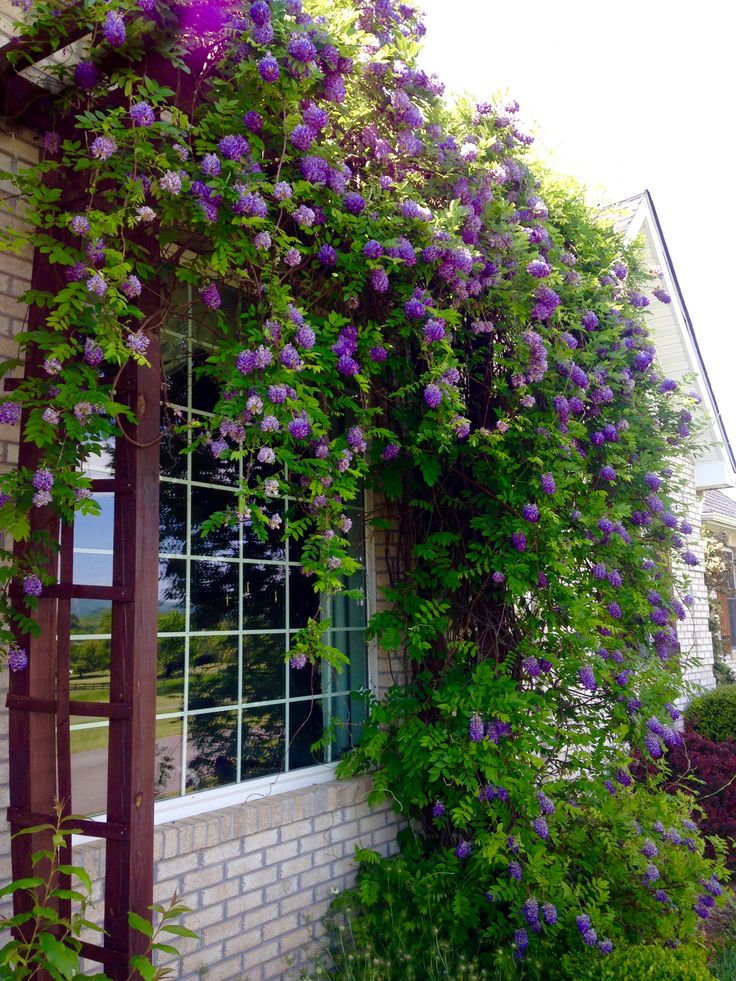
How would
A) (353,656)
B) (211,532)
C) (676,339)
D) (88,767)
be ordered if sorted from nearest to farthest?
(88,767)
(211,532)
(353,656)
(676,339)

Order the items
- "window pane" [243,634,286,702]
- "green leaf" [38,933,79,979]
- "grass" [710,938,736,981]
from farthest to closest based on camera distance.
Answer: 1. "grass" [710,938,736,981]
2. "window pane" [243,634,286,702]
3. "green leaf" [38,933,79,979]

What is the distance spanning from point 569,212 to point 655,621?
267 centimetres

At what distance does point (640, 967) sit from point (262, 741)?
6.12 feet

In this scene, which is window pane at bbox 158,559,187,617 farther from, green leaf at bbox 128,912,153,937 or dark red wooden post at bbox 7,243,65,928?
green leaf at bbox 128,912,153,937

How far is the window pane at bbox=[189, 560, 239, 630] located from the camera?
3482mm

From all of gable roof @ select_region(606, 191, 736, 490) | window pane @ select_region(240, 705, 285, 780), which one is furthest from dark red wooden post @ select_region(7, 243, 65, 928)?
Result: gable roof @ select_region(606, 191, 736, 490)

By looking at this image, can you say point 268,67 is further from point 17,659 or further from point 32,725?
point 32,725

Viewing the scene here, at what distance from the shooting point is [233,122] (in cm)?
248

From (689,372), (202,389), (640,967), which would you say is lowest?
(640,967)

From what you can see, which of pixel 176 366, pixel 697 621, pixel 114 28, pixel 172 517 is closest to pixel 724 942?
pixel 172 517

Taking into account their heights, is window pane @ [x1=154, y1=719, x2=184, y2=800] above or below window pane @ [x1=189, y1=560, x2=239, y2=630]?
below

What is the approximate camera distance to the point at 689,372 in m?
7.80

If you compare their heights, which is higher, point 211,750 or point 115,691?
point 115,691

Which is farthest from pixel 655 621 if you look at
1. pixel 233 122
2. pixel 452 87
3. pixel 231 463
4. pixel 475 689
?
pixel 233 122
